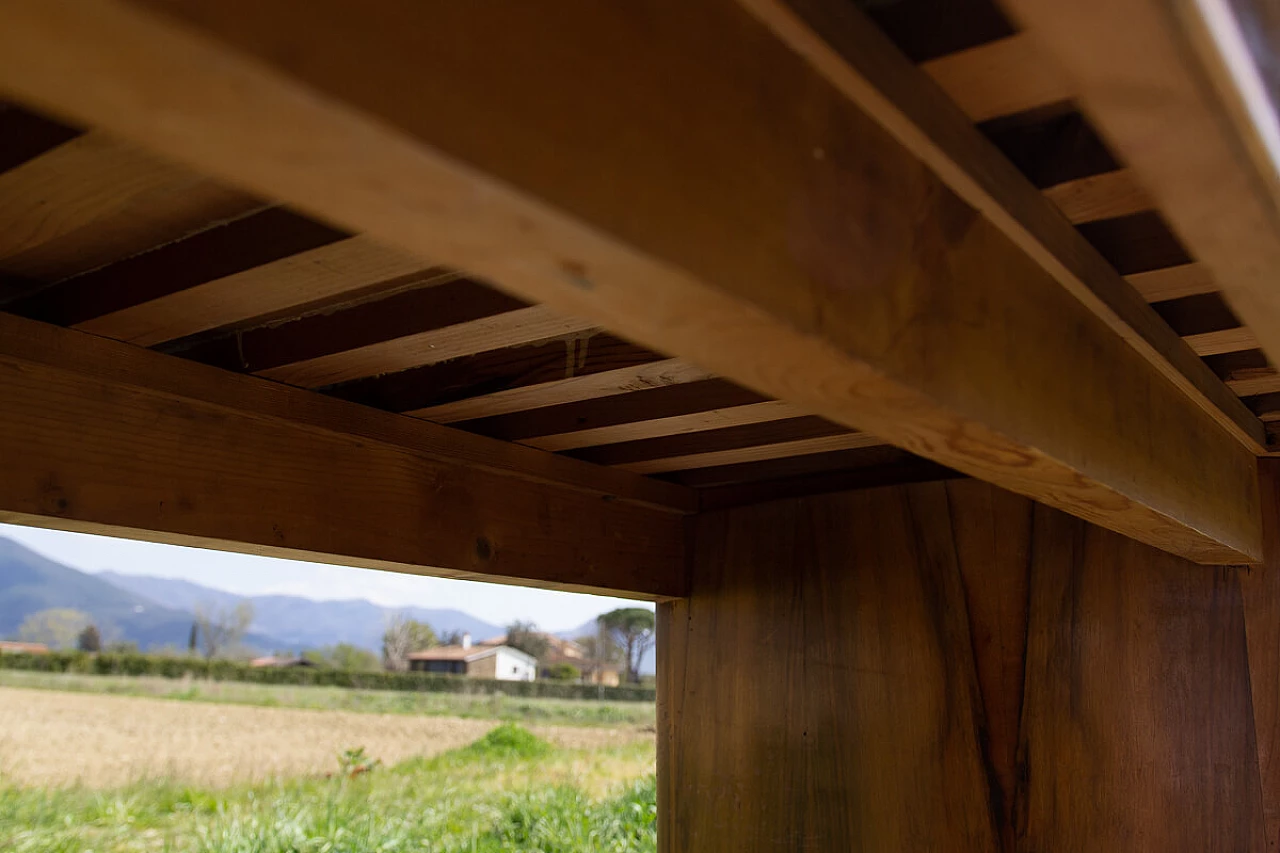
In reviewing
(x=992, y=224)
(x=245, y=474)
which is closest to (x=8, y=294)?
(x=245, y=474)

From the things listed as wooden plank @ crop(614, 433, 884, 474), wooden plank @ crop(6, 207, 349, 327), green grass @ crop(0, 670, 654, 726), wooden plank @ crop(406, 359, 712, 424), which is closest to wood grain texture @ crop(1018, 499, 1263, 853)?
wooden plank @ crop(614, 433, 884, 474)

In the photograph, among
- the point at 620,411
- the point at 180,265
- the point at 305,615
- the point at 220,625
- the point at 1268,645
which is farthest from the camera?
the point at 305,615

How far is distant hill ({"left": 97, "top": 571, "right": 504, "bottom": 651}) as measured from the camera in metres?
7.79

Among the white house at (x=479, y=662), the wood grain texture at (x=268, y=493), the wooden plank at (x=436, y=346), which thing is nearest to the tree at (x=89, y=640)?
the white house at (x=479, y=662)

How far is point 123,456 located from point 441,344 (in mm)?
462

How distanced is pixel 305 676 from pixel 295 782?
1.47 m

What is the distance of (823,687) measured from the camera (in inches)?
81.5

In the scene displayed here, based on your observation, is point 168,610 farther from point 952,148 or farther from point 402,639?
point 952,148

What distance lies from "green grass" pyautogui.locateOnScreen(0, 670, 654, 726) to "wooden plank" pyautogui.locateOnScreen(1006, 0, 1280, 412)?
21.6 feet

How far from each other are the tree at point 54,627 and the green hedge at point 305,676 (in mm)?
152

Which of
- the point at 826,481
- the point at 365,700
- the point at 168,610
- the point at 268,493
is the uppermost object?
the point at 826,481

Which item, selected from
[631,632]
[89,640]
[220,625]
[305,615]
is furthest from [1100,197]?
[305,615]

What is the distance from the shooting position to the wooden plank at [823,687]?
75.5 inches

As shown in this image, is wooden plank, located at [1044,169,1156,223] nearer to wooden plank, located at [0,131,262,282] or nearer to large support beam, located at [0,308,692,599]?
wooden plank, located at [0,131,262,282]
